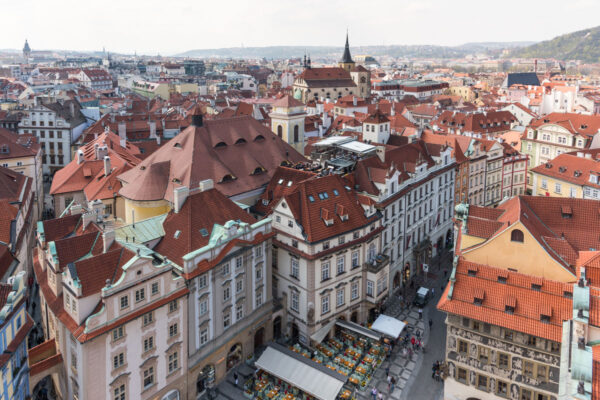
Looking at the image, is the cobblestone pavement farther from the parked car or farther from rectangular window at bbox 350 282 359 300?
rectangular window at bbox 350 282 359 300

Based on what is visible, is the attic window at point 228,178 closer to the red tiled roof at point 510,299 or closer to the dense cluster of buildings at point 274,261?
the dense cluster of buildings at point 274,261

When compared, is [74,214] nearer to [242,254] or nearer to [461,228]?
[242,254]

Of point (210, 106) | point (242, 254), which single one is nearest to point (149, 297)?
point (242, 254)

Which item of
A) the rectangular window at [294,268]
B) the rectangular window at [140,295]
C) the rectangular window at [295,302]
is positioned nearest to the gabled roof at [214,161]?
the rectangular window at [294,268]

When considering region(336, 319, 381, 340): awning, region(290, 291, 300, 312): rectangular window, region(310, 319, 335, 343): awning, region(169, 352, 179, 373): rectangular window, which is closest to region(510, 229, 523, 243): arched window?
region(336, 319, 381, 340): awning

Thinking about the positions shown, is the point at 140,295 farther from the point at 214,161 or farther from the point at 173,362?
the point at 214,161

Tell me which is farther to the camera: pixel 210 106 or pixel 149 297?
pixel 210 106

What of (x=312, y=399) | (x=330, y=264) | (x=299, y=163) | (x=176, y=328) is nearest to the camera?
(x=176, y=328)
